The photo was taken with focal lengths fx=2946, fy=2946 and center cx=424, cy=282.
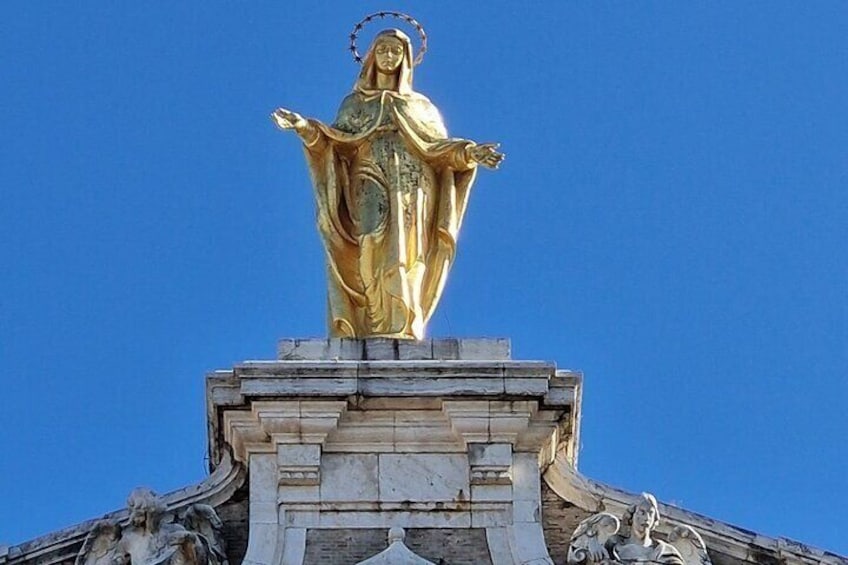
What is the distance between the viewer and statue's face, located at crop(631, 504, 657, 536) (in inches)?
857

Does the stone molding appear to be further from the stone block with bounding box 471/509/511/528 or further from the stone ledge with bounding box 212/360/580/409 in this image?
the stone block with bounding box 471/509/511/528

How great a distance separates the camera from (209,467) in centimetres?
2264

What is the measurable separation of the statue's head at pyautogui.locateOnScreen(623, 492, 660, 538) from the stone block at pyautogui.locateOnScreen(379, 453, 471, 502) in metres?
1.22

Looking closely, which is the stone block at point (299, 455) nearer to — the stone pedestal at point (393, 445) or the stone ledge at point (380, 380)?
the stone pedestal at point (393, 445)

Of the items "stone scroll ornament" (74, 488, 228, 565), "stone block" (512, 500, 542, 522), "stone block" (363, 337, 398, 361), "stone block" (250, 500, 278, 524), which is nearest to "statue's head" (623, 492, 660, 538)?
"stone block" (512, 500, 542, 522)

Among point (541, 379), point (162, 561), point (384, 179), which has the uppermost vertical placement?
point (384, 179)

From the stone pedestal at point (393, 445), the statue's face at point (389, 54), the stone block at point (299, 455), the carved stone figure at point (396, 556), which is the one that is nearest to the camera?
the carved stone figure at point (396, 556)

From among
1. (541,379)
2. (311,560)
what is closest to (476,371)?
(541,379)

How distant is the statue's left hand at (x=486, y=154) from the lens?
2367cm

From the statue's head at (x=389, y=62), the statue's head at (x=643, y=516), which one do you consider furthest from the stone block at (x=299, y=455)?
the statue's head at (x=389, y=62)

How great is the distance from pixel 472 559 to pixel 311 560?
3.89ft

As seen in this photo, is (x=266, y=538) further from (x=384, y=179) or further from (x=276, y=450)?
(x=384, y=179)

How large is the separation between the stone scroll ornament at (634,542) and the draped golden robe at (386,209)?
2321 mm

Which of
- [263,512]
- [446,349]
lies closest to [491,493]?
[446,349]
